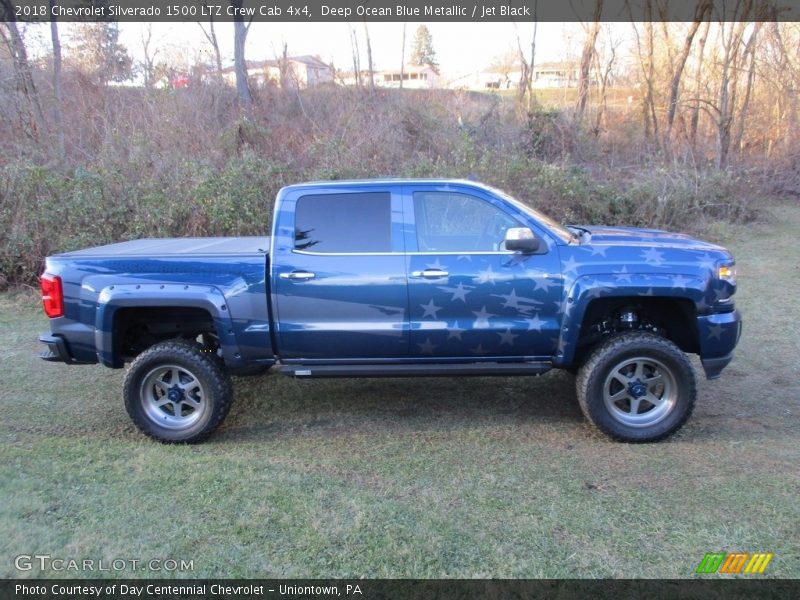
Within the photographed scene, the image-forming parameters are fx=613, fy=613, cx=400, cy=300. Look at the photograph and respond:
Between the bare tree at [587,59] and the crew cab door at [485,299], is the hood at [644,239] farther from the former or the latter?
the bare tree at [587,59]

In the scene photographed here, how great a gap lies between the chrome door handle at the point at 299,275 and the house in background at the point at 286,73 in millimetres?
14884

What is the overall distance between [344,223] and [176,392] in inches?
70.1

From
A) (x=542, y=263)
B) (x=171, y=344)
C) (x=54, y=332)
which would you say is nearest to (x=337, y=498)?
(x=171, y=344)

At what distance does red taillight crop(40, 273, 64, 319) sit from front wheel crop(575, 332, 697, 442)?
12.7 feet

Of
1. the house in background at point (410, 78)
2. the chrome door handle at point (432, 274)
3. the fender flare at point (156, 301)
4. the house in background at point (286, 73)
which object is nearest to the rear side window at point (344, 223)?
the chrome door handle at point (432, 274)

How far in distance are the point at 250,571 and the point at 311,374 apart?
1.70m

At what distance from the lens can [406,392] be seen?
5574 millimetres

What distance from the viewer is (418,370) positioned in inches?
178

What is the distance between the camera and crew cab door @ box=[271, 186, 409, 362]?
4.43 m

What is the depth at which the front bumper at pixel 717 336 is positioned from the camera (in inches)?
172

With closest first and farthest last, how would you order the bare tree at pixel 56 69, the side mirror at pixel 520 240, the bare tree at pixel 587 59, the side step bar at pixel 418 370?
the side mirror at pixel 520 240 → the side step bar at pixel 418 370 → the bare tree at pixel 56 69 → the bare tree at pixel 587 59

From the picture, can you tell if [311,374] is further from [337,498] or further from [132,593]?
[132,593]

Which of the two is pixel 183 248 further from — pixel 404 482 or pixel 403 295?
pixel 404 482

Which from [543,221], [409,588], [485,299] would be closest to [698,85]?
[543,221]
